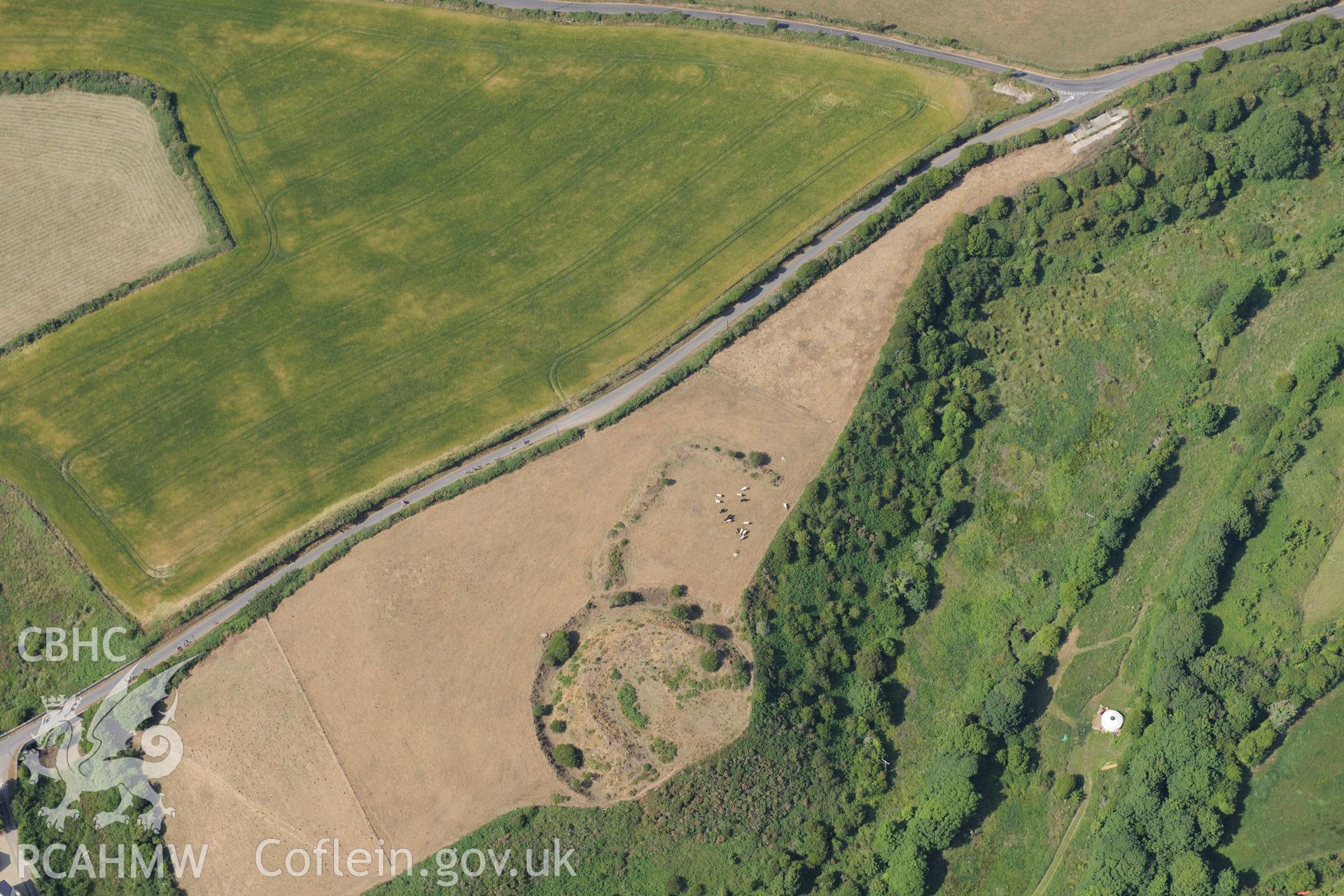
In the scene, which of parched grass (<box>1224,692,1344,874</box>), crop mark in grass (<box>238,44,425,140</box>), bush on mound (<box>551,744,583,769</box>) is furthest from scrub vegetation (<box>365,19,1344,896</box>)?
crop mark in grass (<box>238,44,425,140</box>)

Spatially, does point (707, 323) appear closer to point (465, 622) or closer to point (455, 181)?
point (455, 181)

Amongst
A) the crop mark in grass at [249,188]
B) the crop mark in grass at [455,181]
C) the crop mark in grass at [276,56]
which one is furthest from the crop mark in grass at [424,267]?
the crop mark in grass at [276,56]

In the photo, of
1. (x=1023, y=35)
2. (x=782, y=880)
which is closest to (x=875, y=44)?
(x=1023, y=35)

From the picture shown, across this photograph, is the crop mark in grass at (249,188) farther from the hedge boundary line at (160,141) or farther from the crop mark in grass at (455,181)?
the crop mark in grass at (455,181)

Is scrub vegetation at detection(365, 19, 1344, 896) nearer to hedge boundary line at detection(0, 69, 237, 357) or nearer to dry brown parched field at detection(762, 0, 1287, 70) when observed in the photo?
dry brown parched field at detection(762, 0, 1287, 70)

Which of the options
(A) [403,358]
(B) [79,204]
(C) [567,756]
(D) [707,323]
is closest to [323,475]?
(A) [403,358]

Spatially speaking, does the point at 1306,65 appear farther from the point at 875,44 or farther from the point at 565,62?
the point at 565,62
